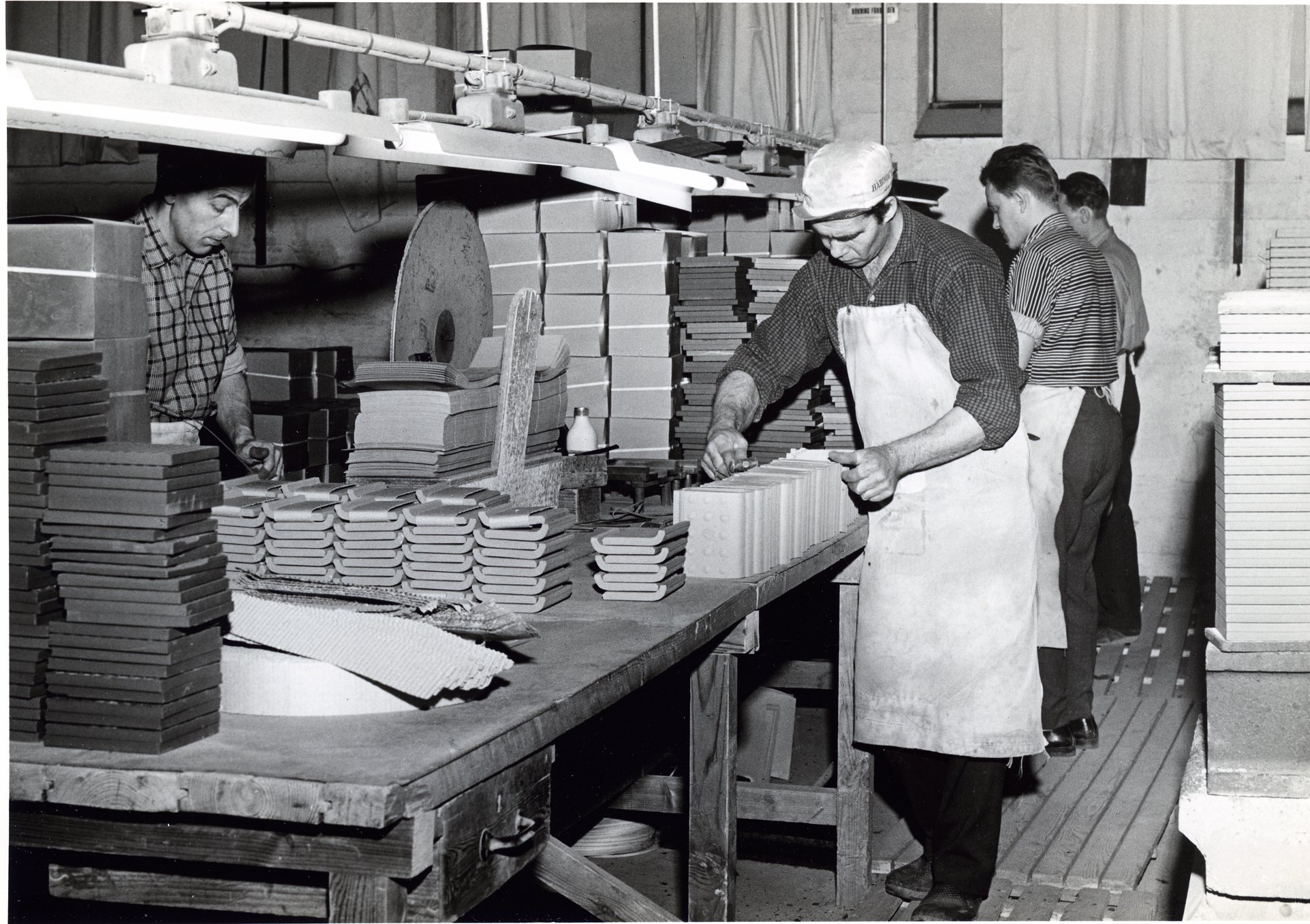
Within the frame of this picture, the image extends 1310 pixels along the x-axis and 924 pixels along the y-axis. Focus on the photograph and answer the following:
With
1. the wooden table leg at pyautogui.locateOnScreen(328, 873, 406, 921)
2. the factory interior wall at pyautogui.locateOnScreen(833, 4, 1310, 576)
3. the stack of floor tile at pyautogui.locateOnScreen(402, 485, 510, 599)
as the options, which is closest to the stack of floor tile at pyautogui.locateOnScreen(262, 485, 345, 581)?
the stack of floor tile at pyautogui.locateOnScreen(402, 485, 510, 599)

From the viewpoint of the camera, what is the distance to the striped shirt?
5.45 m

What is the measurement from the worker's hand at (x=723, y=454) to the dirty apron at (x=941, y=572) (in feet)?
1.19

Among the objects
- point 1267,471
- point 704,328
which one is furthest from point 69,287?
point 704,328

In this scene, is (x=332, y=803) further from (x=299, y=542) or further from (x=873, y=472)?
(x=873, y=472)

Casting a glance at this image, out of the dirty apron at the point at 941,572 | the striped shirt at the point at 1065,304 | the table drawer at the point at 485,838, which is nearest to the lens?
the table drawer at the point at 485,838

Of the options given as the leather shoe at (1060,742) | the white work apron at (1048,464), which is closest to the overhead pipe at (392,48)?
the white work apron at (1048,464)

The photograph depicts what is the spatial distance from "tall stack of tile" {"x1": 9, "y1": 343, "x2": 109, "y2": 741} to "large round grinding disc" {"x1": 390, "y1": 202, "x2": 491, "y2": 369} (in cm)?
217

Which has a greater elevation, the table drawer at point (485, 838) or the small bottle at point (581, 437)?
the small bottle at point (581, 437)

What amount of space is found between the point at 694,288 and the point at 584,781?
2374 mm

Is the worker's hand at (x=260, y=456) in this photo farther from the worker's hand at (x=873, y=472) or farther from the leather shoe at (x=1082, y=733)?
the leather shoe at (x=1082, y=733)

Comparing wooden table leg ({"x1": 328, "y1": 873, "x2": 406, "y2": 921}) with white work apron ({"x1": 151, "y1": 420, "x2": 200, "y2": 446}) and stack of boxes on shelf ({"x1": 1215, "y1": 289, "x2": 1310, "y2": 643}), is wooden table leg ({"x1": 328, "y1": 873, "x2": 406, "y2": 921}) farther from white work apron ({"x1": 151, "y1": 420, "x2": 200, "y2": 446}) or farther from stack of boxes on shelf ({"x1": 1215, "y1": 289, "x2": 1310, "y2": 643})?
white work apron ({"x1": 151, "y1": 420, "x2": 200, "y2": 446})

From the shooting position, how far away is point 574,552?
12.7 feet

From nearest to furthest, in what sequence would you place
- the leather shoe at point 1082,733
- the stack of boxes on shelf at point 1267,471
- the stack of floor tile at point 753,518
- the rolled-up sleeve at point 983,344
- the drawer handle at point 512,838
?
the drawer handle at point 512,838 → the stack of boxes on shelf at point 1267,471 → the stack of floor tile at point 753,518 → the rolled-up sleeve at point 983,344 → the leather shoe at point 1082,733

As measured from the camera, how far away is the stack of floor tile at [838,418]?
558 cm
